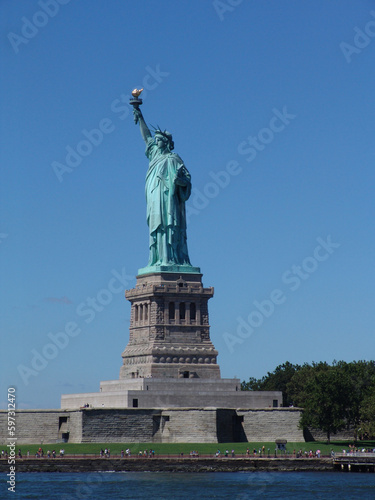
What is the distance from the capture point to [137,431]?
85.8 metres

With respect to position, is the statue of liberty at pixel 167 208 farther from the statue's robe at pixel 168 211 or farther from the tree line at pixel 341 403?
the tree line at pixel 341 403

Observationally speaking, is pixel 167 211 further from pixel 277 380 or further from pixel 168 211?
pixel 277 380

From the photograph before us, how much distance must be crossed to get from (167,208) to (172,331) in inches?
373

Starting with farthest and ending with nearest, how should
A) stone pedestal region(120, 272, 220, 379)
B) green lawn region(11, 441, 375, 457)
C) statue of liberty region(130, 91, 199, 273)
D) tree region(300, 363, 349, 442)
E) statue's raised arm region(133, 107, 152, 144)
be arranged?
statue's raised arm region(133, 107, 152, 144), statue of liberty region(130, 91, 199, 273), stone pedestal region(120, 272, 220, 379), tree region(300, 363, 349, 442), green lawn region(11, 441, 375, 457)

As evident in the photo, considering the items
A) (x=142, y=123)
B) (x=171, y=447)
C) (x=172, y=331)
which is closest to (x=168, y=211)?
(x=142, y=123)

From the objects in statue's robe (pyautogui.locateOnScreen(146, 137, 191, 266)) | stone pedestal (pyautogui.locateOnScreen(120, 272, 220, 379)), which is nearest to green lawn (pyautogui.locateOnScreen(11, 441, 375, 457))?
stone pedestal (pyautogui.locateOnScreen(120, 272, 220, 379))

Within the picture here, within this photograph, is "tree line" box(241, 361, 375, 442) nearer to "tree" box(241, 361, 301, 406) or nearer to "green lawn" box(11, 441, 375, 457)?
"green lawn" box(11, 441, 375, 457)

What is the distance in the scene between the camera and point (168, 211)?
9425 cm

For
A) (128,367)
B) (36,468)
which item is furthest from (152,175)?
(36,468)

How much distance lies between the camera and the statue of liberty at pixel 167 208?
309ft

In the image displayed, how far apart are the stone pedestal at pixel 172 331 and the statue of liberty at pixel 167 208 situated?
5.24 ft

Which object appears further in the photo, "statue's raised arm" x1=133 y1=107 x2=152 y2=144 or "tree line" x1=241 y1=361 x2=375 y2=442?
"statue's raised arm" x1=133 y1=107 x2=152 y2=144

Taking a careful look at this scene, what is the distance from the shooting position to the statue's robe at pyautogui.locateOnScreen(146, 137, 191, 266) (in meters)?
94.2

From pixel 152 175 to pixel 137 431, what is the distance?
20.9 m
